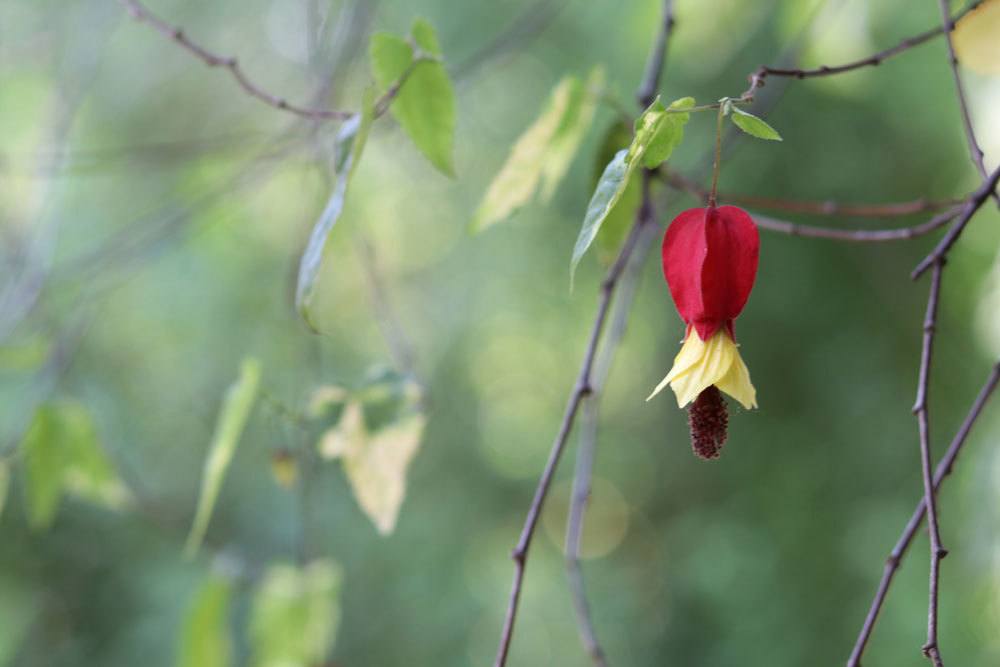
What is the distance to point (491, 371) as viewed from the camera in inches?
91.0

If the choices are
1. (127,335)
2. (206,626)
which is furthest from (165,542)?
(206,626)

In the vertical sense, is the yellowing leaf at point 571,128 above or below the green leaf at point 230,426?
above

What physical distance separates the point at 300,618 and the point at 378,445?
0.63 ft

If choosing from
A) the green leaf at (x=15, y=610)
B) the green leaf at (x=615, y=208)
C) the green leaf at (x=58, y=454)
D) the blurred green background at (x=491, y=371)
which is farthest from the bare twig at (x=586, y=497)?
the green leaf at (x=15, y=610)

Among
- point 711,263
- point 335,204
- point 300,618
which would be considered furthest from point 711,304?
point 300,618

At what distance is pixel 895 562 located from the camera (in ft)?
1.14

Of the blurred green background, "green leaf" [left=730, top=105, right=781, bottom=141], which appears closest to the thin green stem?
"green leaf" [left=730, top=105, right=781, bottom=141]

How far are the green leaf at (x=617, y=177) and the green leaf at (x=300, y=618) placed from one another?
45cm

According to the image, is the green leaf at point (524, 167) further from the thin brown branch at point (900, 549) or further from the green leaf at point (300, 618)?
the green leaf at point (300, 618)

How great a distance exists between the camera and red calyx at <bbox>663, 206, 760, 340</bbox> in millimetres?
319

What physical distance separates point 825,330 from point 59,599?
1.47 m

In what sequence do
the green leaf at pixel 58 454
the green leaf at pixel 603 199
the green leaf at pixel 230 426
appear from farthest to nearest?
the green leaf at pixel 58 454
the green leaf at pixel 230 426
the green leaf at pixel 603 199

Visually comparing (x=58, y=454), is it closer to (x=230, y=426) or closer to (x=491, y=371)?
(x=230, y=426)

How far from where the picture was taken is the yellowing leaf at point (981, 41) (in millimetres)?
499
